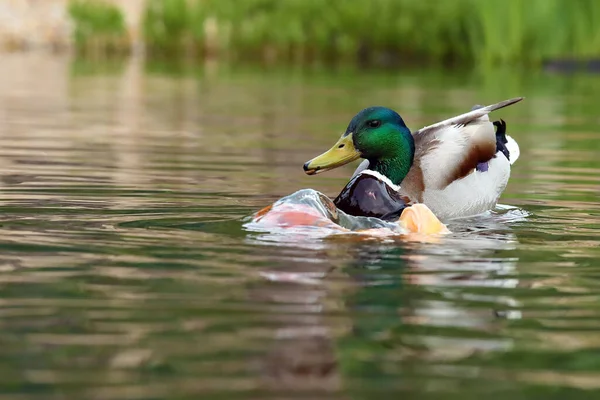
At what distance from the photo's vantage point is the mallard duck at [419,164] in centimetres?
763

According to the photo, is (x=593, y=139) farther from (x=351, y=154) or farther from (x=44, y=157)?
(x=351, y=154)

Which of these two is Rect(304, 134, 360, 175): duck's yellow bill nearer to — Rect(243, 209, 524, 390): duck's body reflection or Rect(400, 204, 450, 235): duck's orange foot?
Rect(400, 204, 450, 235): duck's orange foot

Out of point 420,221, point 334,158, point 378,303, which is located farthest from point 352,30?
point 378,303

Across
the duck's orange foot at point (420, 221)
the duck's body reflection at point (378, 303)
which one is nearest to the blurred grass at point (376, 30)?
the duck's orange foot at point (420, 221)

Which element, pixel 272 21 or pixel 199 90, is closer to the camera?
pixel 199 90

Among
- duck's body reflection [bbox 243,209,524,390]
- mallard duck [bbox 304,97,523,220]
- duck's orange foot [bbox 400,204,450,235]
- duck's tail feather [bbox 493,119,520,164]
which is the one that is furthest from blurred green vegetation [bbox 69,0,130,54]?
duck's body reflection [bbox 243,209,524,390]

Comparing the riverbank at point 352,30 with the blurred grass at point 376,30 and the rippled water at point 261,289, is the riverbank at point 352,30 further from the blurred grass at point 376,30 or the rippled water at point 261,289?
the rippled water at point 261,289

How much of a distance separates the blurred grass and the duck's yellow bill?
2182 centimetres

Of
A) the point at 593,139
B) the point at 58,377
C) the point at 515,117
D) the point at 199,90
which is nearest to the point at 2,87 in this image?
the point at 199,90

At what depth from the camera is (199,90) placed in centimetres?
2303

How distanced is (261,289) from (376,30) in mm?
28495

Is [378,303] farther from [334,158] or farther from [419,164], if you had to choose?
[419,164]

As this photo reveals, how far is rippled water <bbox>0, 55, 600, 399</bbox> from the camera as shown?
3.86m

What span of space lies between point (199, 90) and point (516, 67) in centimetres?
1034
